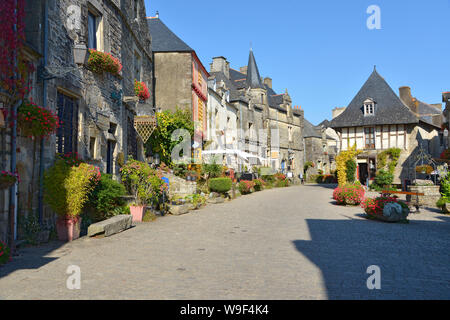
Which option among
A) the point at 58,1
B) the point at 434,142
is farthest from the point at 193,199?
the point at 434,142

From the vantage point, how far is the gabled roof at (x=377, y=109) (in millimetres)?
24031

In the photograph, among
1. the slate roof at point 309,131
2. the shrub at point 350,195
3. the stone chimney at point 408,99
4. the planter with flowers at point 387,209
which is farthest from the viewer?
the slate roof at point 309,131

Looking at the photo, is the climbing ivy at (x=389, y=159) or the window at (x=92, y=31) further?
the climbing ivy at (x=389, y=159)

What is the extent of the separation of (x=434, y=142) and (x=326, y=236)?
76.6 ft

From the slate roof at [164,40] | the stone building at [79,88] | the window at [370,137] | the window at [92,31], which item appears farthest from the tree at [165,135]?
the window at [370,137]

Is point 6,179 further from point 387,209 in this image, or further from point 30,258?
point 387,209

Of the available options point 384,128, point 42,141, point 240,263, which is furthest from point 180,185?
point 384,128

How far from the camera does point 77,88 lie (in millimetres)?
8391

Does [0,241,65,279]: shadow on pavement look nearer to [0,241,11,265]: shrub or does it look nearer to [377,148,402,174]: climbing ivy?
[0,241,11,265]: shrub

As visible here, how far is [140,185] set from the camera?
404 inches

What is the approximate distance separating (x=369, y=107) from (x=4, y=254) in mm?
25327

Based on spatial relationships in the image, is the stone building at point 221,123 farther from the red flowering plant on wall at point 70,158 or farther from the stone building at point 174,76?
the red flowering plant on wall at point 70,158

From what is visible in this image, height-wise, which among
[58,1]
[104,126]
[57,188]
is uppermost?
[58,1]
